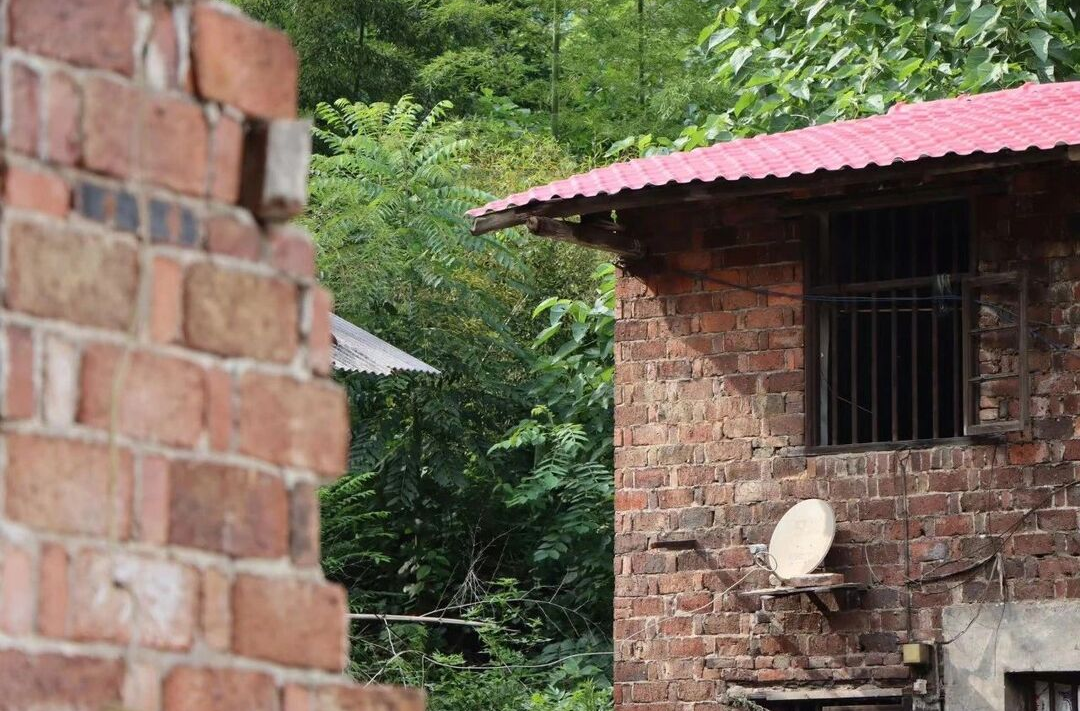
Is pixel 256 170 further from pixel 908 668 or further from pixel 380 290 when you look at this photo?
pixel 380 290

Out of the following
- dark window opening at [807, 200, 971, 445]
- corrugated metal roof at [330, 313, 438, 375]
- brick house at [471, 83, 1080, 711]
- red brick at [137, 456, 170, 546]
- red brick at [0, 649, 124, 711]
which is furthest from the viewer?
corrugated metal roof at [330, 313, 438, 375]

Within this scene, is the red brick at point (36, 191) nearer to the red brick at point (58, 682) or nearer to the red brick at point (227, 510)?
the red brick at point (227, 510)

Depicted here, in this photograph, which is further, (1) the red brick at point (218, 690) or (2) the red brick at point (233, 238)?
(2) the red brick at point (233, 238)

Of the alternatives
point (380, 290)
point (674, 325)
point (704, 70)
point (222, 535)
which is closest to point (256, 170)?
point (222, 535)

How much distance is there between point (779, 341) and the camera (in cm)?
1149

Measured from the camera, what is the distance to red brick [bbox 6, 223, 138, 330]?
8.98 feet

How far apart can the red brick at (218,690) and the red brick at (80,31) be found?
0.86 metres

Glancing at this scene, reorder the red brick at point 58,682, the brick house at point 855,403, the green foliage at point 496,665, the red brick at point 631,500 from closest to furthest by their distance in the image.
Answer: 1. the red brick at point 58,682
2. the brick house at point 855,403
3. the red brick at point 631,500
4. the green foliage at point 496,665

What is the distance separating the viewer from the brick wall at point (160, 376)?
108 inches

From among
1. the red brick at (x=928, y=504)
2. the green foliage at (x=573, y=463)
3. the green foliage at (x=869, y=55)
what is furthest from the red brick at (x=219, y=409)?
the green foliage at (x=869, y=55)

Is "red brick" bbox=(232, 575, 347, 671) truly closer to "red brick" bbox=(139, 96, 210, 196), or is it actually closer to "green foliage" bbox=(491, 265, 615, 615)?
"red brick" bbox=(139, 96, 210, 196)

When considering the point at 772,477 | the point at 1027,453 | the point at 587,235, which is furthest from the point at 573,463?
the point at 1027,453

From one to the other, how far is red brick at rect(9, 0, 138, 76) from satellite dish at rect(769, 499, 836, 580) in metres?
8.48

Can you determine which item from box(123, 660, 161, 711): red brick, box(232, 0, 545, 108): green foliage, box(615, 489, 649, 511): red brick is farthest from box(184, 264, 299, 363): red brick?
box(232, 0, 545, 108): green foliage
